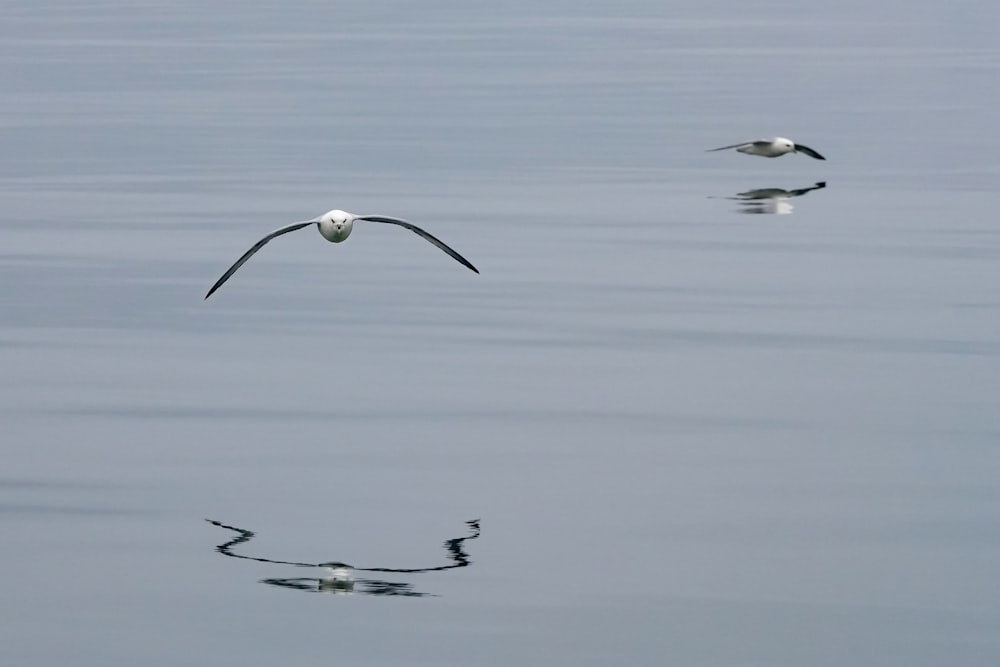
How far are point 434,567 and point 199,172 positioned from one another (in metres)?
23.4

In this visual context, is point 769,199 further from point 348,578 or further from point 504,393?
point 348,578

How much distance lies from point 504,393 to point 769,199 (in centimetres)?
1472

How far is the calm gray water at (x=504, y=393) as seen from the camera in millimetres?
16438

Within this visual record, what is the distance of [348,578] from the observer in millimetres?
17094

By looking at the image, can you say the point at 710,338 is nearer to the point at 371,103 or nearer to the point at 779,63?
the point at 371,103

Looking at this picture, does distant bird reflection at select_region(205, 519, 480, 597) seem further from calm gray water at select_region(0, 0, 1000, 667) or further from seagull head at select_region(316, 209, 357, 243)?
seagull head at select_region(316, 209, 357, 243)

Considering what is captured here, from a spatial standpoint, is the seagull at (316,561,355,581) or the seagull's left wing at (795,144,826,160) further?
the seagull's left wing at (795,144,826,160)

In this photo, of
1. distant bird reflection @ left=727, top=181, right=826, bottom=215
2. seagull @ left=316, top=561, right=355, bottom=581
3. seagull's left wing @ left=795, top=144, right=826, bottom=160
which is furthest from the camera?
seagull's left wing @ left=795, top=144, right=826, bottom=160

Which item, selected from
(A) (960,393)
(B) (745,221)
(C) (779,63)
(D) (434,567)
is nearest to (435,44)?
(C) (779,63)

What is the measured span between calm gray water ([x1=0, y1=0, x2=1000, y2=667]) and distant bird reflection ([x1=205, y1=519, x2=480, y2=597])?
5 cm

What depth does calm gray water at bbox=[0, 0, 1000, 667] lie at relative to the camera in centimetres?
1644

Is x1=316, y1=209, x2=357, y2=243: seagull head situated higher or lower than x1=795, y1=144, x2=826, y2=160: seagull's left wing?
lower

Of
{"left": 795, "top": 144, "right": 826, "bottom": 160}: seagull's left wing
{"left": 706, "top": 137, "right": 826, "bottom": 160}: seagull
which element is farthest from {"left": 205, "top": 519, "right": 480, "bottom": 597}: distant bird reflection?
{"left": 795, "top": 144, "right": 826, "bottom": 160}: seagull's left wing

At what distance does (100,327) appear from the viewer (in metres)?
26.5
